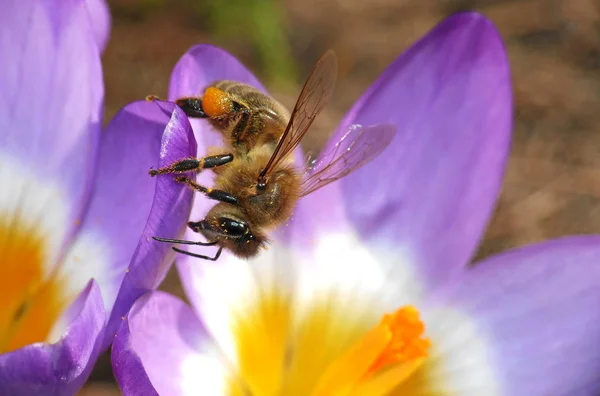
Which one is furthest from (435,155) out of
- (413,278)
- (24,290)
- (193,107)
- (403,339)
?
(24,290)

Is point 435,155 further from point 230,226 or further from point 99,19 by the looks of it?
point 99,19

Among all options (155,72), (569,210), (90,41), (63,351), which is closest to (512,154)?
(569,210)

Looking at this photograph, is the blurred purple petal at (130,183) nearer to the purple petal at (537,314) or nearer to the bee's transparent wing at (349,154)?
the bee's transparent wing at (349,154)

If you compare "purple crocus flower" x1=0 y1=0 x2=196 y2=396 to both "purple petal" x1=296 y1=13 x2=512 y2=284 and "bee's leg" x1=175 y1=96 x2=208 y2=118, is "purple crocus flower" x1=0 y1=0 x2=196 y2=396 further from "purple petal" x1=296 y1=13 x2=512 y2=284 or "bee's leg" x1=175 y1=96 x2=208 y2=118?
"purple petal" x1=296 y1=13 x2=512 y2=284

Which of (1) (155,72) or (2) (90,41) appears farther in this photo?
(1) (155,72)

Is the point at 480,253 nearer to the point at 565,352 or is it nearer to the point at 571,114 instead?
the point at 571,114

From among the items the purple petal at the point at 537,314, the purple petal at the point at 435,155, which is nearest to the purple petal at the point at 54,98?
the purple petal at the point at 435,155
